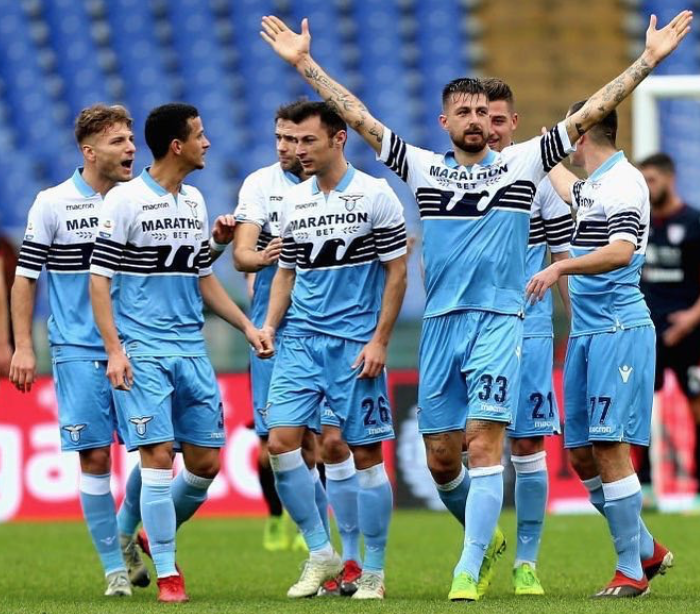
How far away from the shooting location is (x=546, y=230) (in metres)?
8.24

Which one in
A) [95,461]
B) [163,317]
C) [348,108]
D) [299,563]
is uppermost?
[348,108]

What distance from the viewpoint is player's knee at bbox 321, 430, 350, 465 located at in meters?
7.99

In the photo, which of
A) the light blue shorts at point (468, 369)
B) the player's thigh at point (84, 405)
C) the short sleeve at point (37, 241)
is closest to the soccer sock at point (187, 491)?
the player's thigh at point (84, 405)

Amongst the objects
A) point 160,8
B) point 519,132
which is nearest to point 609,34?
point 519,132

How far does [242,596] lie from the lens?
775 centimetres

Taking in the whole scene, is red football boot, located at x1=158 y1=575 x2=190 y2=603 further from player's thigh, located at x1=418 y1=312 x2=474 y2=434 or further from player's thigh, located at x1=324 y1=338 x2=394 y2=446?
player's thigh, located at x1=418 y1=312 x2=474 y2=434

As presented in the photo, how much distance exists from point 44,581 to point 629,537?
3304 mm

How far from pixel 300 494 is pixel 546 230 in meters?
1.89

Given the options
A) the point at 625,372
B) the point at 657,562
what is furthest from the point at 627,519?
the point at 625,372

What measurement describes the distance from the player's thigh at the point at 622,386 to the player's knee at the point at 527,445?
2.16 feet

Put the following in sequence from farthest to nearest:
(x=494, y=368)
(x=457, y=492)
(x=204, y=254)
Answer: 1. (x=204, y=254)
2. (x=457, y=492)
3. (x=494, y=368)

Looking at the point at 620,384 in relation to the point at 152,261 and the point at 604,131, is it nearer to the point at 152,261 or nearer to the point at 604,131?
the point at 604,131

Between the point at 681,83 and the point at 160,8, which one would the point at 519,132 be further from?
the point at 681,83

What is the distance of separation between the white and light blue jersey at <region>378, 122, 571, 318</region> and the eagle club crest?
55cm
